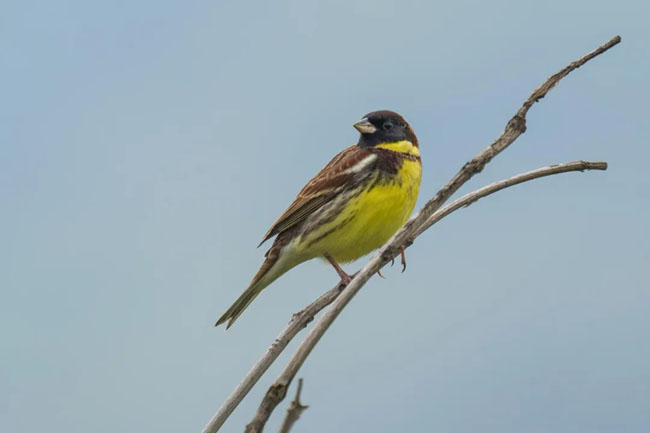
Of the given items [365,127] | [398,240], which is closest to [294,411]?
[398,240]

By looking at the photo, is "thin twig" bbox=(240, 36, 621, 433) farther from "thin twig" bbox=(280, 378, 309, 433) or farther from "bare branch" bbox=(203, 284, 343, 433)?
"bare branch" bbox=(203, 284, 343, 433)

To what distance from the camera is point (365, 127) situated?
686 centimetres

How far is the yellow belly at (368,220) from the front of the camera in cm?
634

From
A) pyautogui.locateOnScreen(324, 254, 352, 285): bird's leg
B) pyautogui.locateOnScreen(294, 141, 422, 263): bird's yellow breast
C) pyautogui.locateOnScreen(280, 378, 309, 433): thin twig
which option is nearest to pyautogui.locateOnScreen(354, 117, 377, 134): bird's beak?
pyautogui.locateOnScreen(294, 141, 422, 263): bird's yellow breast

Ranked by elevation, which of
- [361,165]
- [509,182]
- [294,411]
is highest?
[361,165]

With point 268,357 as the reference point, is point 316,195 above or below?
above

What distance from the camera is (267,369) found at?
311 centimetres

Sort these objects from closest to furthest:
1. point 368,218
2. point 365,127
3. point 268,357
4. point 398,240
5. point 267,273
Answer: point 398,240 → point 268,357 → point 368,218 → point 267,273 → point 365,127

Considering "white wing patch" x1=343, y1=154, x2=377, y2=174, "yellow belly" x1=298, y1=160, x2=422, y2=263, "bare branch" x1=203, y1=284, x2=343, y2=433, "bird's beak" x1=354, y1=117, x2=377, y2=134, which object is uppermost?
"bird's beak" x1=354, y1=117, x2=377, y2=134

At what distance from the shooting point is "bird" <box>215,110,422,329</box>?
6344 millimetres

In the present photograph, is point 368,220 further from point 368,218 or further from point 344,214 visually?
point 344,214

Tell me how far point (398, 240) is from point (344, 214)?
3.42 metres

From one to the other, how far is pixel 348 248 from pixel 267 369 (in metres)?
3.36

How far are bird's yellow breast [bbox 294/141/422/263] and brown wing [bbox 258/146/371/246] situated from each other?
0.17 metres
